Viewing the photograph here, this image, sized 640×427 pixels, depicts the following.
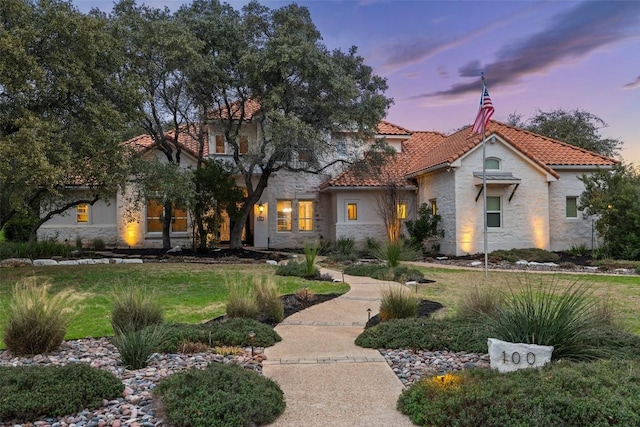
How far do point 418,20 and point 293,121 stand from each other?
5.13 m

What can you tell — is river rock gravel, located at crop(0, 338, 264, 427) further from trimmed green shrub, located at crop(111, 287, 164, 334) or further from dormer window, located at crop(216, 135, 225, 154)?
dormer window, located at crop(216, 135, 225, 154)

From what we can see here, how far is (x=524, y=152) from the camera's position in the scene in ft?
61.5

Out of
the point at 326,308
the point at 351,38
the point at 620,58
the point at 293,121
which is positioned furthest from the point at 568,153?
the point at 326,308

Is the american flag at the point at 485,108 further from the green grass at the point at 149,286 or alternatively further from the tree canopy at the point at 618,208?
the tree canopy at the point at 618,208

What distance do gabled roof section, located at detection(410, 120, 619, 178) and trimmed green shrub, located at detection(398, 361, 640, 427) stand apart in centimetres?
1477

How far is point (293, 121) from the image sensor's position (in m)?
15.6

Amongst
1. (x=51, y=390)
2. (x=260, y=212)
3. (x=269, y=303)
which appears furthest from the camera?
(x=260, y=212)

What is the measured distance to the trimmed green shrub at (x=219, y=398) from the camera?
346 centimetres

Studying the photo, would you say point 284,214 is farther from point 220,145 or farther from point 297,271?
point 297,271

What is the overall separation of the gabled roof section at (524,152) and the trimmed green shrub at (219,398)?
50.8ft

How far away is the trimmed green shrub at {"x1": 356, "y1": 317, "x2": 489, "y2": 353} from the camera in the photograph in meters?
5.54

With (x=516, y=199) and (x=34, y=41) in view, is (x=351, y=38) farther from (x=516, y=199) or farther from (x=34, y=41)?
(x=34, y=41)

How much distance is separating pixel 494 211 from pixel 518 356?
1566 cm

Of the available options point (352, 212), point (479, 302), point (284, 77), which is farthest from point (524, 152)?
point (479, 302)
